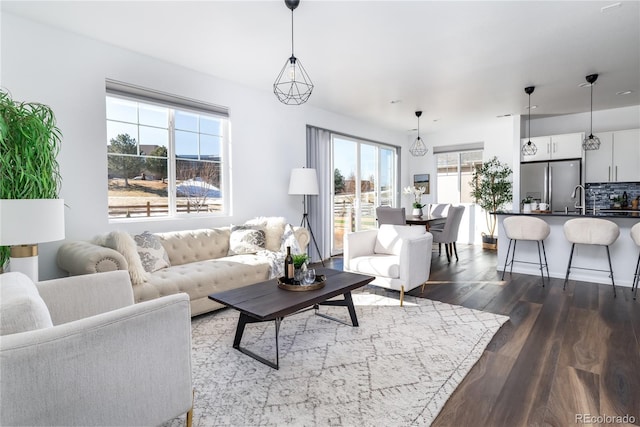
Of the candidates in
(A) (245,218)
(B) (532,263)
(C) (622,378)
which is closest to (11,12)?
(A) (245,218)

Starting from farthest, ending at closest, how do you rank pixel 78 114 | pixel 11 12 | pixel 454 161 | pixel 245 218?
pixel 454 161 < pixel 245 218 < pixel 78 114 < pixel 11 12

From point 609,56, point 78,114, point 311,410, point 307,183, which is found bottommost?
point 311,410

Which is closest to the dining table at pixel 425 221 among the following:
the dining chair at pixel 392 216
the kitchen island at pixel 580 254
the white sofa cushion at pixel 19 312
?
the dining chair at pixel 392 216

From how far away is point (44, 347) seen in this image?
45.1 inches

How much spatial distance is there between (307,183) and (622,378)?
3.80m

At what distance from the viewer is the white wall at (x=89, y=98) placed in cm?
297

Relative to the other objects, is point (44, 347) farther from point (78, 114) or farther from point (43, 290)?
point (78, 114)

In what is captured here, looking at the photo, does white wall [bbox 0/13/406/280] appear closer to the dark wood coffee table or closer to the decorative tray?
the dark wood coffee table

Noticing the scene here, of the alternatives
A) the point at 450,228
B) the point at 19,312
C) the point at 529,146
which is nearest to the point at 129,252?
the point at 19,312

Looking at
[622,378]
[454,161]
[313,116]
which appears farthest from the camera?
[454,161]

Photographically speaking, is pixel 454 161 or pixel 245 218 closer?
pixel 245 218

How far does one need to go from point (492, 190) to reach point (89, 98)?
707 centimetres

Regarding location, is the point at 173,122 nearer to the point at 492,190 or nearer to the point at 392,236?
the point at 392,236

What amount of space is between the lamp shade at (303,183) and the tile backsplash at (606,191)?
5025mm
